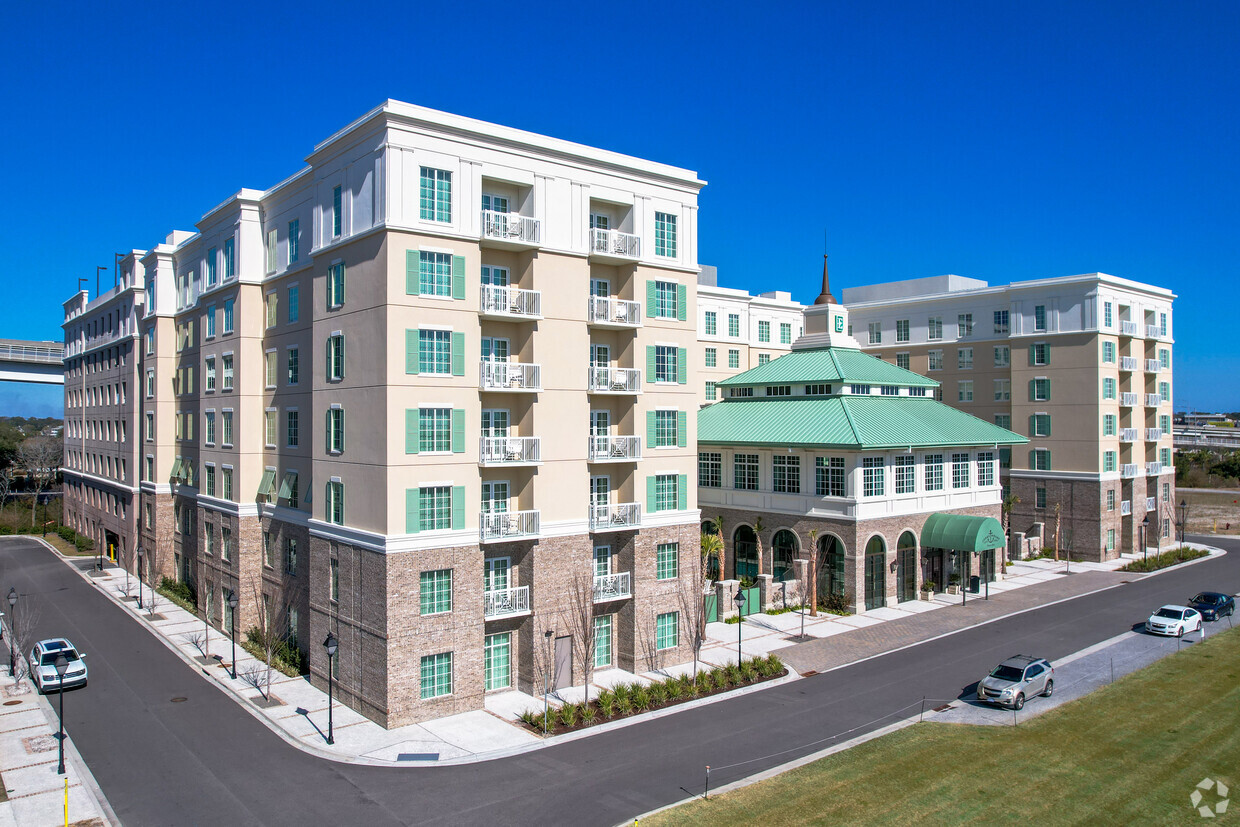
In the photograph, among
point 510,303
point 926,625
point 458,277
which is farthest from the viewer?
point 926,625

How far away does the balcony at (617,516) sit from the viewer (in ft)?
106

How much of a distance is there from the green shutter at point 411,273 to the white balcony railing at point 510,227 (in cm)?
275

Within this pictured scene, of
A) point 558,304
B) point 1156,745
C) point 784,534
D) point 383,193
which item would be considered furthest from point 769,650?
point 383,193

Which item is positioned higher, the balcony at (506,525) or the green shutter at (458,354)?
the green shutter at (458,354)

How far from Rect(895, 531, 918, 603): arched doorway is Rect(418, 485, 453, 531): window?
93.4 ft

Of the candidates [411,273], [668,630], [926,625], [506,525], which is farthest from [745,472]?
[411,273]

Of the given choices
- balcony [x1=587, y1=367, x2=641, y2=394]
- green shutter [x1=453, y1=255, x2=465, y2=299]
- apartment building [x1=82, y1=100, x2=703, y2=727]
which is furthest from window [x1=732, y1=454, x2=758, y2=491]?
green shutter [x1=453, y1=255, x2=465, y2=299]

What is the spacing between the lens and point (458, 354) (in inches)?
1141

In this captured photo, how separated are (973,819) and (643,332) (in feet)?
66.5

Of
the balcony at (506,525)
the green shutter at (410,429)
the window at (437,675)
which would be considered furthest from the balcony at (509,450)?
the window at (437,675)

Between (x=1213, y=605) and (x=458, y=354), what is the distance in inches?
1594

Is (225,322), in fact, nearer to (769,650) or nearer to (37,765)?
(37,765)

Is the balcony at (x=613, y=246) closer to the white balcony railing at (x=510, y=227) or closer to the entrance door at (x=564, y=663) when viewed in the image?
the white balcony railing at (x=510, y=227)

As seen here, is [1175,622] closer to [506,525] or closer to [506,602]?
[506,602]
